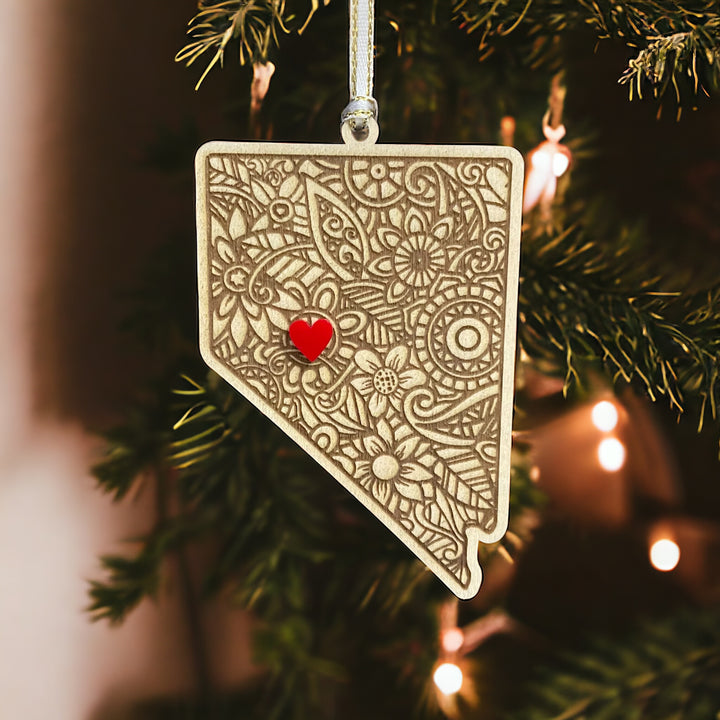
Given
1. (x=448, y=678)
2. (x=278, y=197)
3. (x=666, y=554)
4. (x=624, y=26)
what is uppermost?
(x=624, y=26)

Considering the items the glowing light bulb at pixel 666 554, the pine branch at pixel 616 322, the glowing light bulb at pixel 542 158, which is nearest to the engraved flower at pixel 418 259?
the pine branch at pixel 616 322

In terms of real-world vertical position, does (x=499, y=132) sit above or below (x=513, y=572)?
above

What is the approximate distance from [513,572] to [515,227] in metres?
0.43

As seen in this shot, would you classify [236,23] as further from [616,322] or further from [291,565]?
[291,565]

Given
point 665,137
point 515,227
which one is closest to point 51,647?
point 515,227

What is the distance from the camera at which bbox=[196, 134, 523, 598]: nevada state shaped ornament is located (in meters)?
0.37

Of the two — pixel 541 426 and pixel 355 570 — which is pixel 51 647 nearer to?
pixel 355 570

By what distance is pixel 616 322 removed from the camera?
431 millimetres

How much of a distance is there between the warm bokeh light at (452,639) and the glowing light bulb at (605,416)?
0.84 feet

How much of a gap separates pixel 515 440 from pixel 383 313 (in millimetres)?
249

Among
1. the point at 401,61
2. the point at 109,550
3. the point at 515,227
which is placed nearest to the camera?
the point at 515,227

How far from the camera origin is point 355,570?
24.9 inches

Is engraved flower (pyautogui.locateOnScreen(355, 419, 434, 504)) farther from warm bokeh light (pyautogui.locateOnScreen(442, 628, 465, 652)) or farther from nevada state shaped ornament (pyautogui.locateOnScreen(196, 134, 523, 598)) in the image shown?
warm bokeh light (pyautogui.locateOnScreen(442, 628, 465, 652))

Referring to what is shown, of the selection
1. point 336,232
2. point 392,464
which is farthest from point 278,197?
point 392,464
